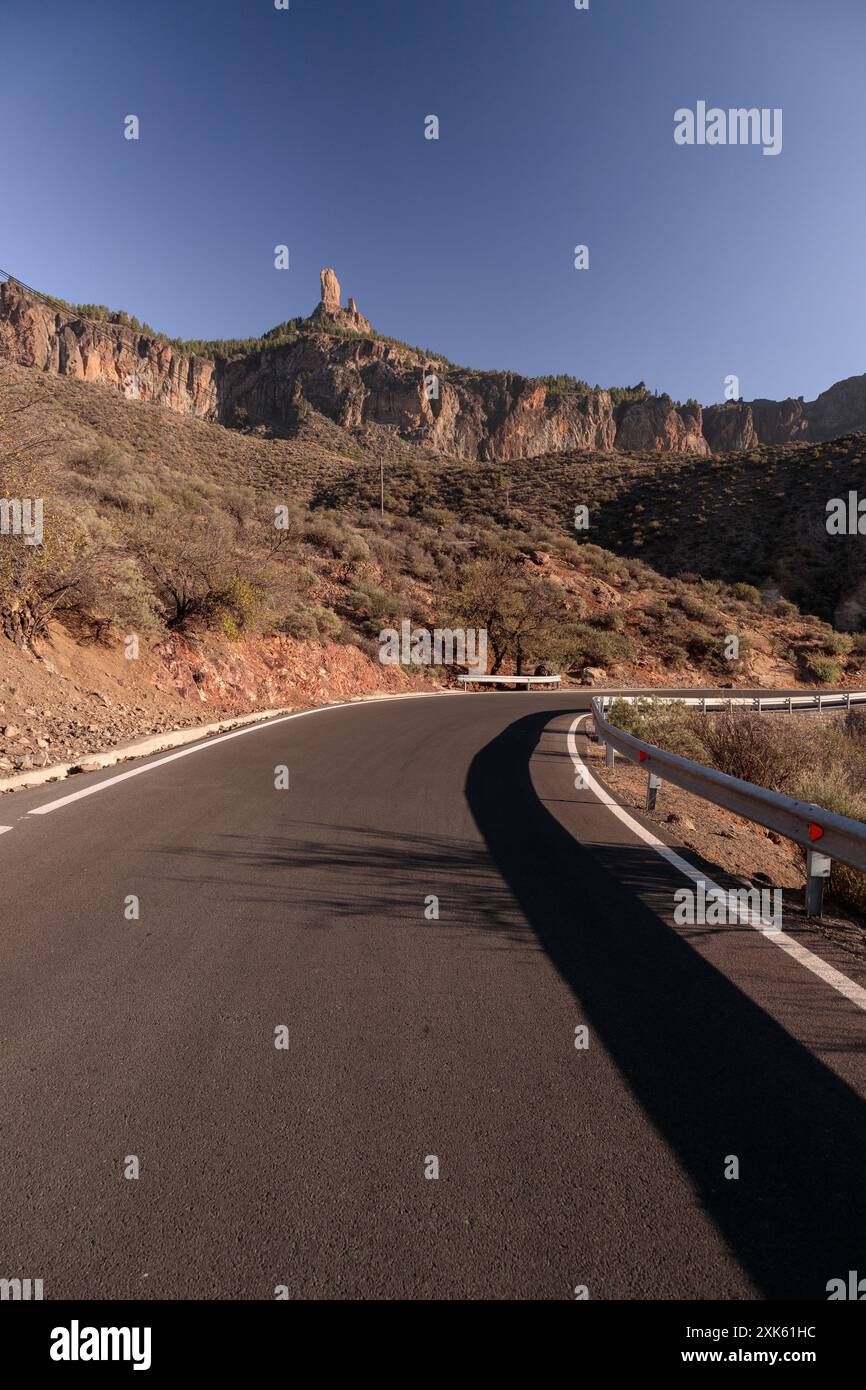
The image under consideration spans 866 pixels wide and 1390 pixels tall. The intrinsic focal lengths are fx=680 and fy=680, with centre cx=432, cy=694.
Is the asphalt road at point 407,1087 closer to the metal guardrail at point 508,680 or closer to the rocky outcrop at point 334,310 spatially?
the metal guardrail at point 508,680

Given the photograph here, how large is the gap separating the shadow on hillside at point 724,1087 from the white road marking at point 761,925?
52 cm

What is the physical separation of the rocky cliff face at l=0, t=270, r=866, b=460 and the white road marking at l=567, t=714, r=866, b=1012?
347 ft

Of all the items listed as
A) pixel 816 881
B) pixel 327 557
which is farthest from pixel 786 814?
pixel 327 557

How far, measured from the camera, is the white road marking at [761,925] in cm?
332

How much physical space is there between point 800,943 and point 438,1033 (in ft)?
7.56

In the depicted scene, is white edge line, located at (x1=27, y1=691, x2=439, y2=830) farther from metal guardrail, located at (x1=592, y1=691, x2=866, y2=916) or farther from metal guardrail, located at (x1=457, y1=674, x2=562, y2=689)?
metal guardrail, located at (x1=457, y1=674, x2=562, y2=689)

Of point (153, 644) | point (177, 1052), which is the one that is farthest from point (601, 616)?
point (177, 1052)

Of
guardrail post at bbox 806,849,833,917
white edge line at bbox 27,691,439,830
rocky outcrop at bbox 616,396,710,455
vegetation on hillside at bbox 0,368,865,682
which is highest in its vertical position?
rocky outcrop at bbox 616,396,710,455

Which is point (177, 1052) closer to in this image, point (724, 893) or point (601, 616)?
point (724, 893)

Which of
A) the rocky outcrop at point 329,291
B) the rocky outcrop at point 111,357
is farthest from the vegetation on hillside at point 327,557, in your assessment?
the rocky outcrop at point 329,291

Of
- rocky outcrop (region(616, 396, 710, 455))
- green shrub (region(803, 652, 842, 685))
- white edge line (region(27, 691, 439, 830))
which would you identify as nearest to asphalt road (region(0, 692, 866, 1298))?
white edge line (region(27, 691, 439, 830))

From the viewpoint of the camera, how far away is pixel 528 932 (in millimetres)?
3979

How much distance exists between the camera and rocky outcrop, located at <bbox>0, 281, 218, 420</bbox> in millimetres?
102250
